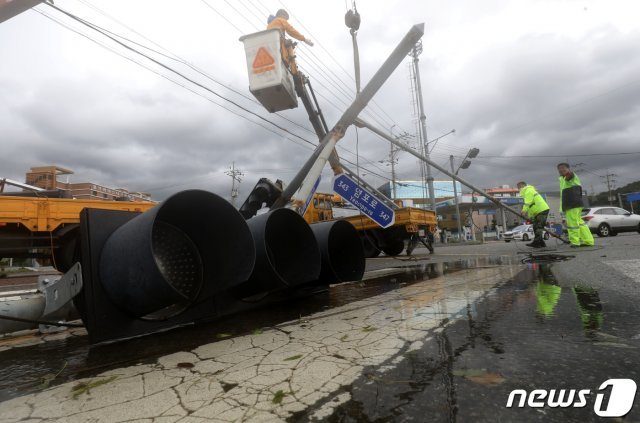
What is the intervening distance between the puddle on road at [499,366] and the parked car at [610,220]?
17.7 meters

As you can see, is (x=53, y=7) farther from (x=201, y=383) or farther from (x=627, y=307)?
(x=627, y=307)

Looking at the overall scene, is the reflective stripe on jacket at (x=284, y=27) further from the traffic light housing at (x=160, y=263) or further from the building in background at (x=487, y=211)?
the building in background at (x=487, y=211)

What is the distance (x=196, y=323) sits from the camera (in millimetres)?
2936

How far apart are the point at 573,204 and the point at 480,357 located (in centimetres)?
726

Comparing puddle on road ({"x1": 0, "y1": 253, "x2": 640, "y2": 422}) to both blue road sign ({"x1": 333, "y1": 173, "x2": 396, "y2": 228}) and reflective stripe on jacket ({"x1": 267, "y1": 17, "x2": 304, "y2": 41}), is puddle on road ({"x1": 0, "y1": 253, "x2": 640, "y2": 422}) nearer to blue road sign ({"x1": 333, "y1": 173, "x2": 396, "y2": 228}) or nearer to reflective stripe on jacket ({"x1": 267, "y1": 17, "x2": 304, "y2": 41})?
blue road sign ({"x1": 333, "y1": 173, "x2": 396, "y2": 228})

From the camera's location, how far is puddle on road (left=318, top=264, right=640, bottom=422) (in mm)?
1150

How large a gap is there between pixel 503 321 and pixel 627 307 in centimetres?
98

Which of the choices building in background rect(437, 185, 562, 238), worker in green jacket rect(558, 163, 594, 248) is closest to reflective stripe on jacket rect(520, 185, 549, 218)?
worker in green jacket rect(558, 163, 594, 248)

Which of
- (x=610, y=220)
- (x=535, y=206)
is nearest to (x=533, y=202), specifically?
(x=535, y=206)

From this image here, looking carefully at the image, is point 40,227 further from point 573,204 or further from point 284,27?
point 573,204

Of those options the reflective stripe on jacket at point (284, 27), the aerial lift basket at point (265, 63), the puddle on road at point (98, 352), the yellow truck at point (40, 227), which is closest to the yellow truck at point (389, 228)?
the reflective stripe on jacket at point (284, 27)

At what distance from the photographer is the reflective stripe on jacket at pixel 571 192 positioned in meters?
7.05

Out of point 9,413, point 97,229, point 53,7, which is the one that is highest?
point 53,7

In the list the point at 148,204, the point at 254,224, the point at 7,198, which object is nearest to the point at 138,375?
the point at 254,224
